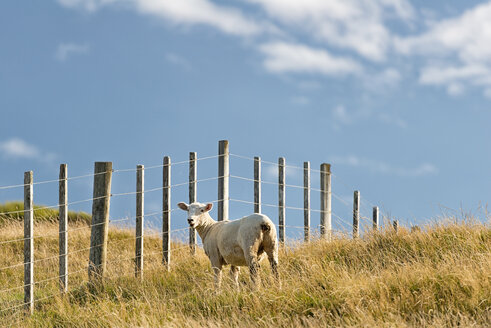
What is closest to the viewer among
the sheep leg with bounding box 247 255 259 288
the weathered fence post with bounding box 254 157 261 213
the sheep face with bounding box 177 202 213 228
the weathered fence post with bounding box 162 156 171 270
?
the sheep leg with bounding box 247 255 259 288

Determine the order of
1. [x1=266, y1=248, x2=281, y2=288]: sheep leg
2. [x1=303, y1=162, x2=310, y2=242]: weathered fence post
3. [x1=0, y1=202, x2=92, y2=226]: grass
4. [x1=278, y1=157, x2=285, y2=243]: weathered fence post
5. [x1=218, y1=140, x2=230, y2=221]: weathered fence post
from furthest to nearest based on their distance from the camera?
[x1=0, y1=202, x2=92, y2=226]: grass → [x1=303, y1=162, x2=310, y2=242]: weathered fence post → [x1=278, y1=157, x2=285, y2=243]: weathered fence post → [x1=218, y1=140, x2=230, y2=221]: weathered fence post → [x1=266, y1=248, x2=281, y2=288]: sheep leg

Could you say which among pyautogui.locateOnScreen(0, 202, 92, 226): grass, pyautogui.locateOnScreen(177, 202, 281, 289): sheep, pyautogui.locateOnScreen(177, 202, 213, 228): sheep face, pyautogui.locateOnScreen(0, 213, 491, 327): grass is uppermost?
pyautogui.locateOnScreen(0, 202, 92, 226): grass

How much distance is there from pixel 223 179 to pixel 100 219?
288 centimetres

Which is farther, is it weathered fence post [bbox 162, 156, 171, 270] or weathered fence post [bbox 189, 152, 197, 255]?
weathered fence post [bbox 189, 152, 197, 255]

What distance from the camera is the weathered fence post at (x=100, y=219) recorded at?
40.5 feet

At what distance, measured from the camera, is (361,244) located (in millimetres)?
12578

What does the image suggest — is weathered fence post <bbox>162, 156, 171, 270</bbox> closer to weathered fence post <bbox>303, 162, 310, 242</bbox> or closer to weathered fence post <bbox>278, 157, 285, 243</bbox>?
weathered fence post <bbox>278, 157, 285, 243</bbox>

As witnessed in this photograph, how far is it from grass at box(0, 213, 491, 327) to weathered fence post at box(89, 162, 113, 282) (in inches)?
12.4

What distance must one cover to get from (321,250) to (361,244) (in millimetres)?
855

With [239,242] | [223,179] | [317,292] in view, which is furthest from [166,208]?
[317,292]

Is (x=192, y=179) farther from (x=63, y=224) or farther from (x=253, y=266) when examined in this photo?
(x=253, y=266)

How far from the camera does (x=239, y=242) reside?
32.5 feet

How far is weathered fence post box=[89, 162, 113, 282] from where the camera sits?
40.5 ft

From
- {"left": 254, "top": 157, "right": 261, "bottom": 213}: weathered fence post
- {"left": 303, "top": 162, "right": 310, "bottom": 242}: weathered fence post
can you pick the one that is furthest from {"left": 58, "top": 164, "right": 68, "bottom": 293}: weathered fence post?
{"left": 303, "top": 162, "right": 310, "bottom": 242}: weathered fence post
